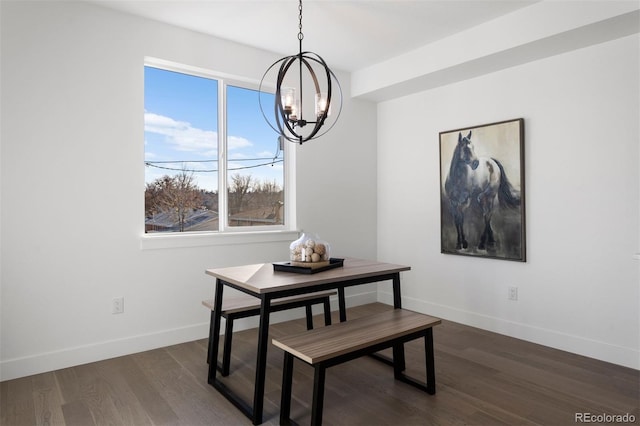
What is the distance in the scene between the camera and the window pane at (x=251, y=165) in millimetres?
3807

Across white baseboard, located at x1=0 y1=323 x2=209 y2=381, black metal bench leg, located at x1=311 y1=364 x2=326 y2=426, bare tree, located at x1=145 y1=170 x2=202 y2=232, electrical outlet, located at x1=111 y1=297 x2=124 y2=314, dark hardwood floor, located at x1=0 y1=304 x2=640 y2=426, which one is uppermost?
bare tree, located at x1=145 y1=170 x2=202 y2=232

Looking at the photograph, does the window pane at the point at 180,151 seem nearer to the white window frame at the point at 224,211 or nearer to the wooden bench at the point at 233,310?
the white window frame at the point at 224,211

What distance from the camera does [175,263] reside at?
3.34 m

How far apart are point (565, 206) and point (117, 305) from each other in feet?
11.4

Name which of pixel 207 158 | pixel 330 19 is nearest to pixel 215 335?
pixel 207 158

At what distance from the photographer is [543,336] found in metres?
3.26

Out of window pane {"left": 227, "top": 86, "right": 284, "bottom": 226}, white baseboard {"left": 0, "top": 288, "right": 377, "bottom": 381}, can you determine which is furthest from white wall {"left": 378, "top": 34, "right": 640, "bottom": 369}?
white baseboard {"left": 0, "top": 288, "right": 377, "bottom": 381}

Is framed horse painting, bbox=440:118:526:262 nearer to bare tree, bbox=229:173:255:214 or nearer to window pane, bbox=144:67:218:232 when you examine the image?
bare tree, bbox=229:173:255:214

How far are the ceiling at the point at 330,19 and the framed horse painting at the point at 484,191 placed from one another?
945 millimetres

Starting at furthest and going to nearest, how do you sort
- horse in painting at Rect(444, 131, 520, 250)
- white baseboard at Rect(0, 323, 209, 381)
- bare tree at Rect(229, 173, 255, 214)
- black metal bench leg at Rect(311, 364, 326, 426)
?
bare tree at Rect(229, 173, 255, 214) → horse in painting at Rect(444, 131, 520, 250) → white baseboard at Rect(0, 323, 209, 381) → black metal bench leg at Rect(311, 364, 326, 426)

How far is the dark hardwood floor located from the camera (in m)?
2.19

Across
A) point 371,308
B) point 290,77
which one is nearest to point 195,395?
point 371,308

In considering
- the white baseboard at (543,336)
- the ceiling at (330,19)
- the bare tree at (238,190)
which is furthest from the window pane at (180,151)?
the white baseboard at (543,336)

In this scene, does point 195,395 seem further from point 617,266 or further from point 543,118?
point 543,118
